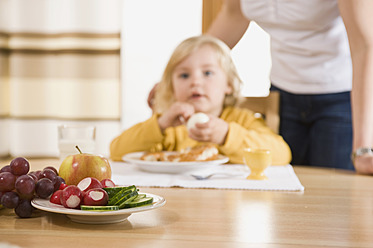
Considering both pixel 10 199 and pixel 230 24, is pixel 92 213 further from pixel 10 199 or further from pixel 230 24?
pixel 230 24

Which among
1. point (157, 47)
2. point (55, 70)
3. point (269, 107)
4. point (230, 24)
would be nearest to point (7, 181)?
point (269, 107)

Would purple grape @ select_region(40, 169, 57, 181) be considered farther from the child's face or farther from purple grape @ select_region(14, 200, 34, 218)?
the child's face

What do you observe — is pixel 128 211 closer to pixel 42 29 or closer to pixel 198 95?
pixel 198 95

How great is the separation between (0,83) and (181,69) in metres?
1.82

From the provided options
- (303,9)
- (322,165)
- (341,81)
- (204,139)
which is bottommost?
(322,165)

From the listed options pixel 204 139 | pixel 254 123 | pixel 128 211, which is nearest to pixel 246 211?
pixel 128 211

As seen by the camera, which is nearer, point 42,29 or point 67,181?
point 67,181

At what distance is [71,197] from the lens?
2.28 feet

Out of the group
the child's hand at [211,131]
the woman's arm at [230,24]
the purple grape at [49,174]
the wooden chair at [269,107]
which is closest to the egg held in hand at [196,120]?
the child's hand at [211,131]

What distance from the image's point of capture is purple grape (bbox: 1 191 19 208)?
2.39 ft

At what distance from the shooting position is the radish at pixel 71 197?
2.28 ft

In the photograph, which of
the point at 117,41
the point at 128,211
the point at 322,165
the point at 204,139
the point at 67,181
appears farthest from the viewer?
the point at 117,41

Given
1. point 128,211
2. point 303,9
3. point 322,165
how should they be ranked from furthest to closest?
point 322,165 → point 303,9 → point 128,211

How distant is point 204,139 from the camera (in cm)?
148
